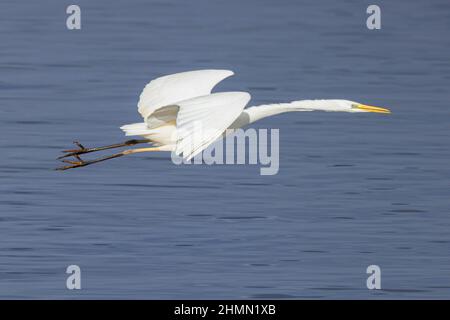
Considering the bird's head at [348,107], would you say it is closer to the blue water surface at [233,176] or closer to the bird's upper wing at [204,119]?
the blue water surface at [233,176]

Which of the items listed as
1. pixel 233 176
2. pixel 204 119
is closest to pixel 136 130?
pixel 204 119

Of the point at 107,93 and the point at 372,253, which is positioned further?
the point at 107,93

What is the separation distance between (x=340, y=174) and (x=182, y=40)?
793 centimetres

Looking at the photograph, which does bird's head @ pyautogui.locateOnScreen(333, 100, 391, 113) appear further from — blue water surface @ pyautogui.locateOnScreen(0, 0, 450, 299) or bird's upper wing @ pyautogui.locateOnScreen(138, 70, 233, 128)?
blue water surface @ pyautogui.locateOnScreen(0, 0, 450, 299)

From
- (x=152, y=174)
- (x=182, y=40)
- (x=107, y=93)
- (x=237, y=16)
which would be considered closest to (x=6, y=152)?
(x=152, y=174)

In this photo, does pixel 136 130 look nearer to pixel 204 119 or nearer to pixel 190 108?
pixel 190 108

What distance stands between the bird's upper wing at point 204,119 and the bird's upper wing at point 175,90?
1467mm

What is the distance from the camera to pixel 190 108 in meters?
12.2

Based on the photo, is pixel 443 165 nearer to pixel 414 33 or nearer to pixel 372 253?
pixel 372 253

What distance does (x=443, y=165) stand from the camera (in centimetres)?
1675

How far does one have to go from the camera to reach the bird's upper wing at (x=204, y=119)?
1170cm

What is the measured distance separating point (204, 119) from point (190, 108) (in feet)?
0.77

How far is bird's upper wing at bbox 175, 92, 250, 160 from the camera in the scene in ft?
38.4

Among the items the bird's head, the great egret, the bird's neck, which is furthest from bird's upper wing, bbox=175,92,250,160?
the bird's head
